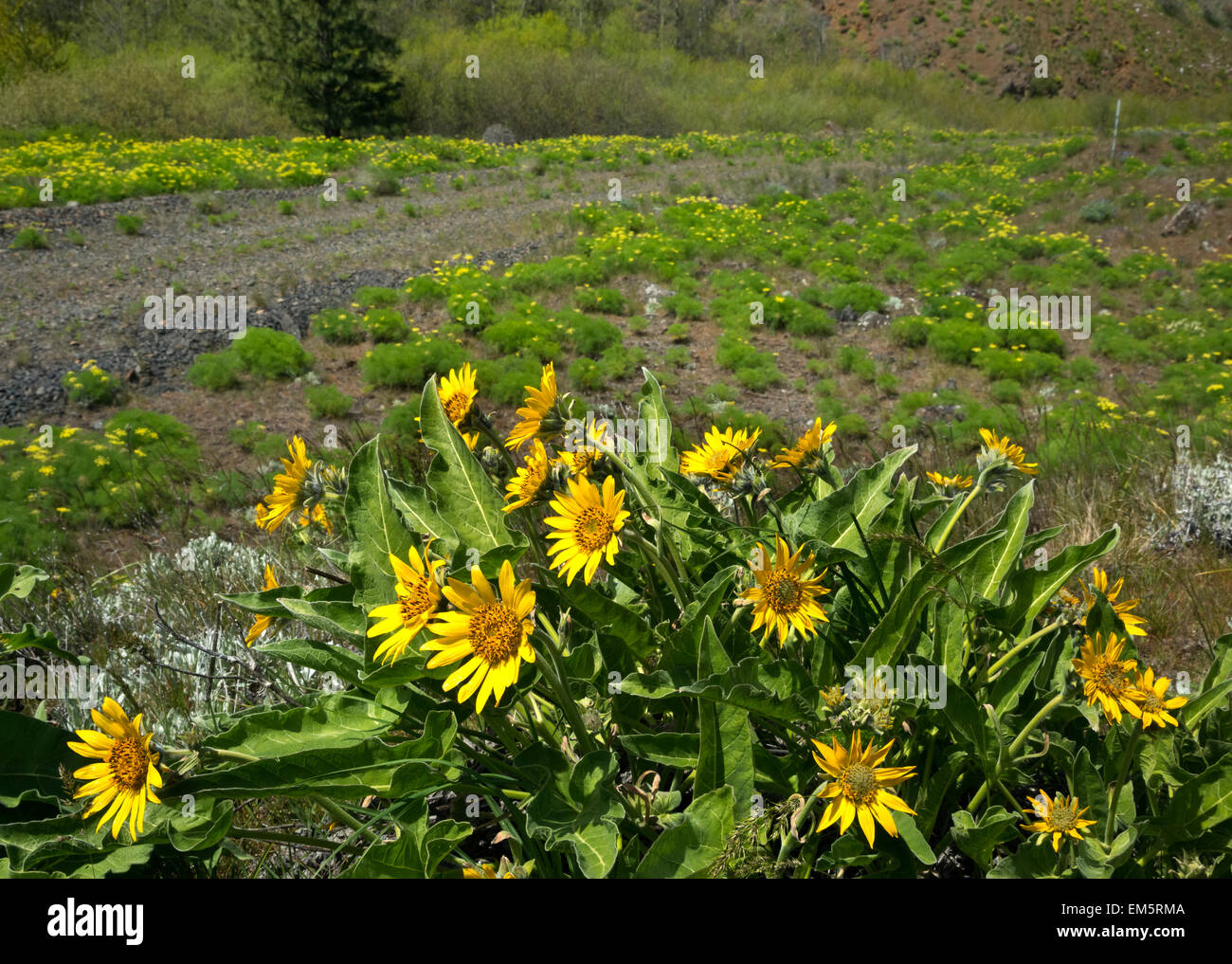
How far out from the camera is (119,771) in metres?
1.17

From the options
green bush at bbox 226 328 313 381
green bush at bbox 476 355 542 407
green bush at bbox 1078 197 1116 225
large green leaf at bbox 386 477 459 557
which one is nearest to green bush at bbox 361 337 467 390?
green bush at bbox 476 355 542 407

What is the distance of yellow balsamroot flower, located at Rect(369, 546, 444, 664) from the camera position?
1.17m

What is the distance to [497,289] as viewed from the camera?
376 inches

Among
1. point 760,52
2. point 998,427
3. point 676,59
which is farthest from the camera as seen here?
point 760,52

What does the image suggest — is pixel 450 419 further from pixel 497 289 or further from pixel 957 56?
pixel 957 56

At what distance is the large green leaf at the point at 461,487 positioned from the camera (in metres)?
1.52

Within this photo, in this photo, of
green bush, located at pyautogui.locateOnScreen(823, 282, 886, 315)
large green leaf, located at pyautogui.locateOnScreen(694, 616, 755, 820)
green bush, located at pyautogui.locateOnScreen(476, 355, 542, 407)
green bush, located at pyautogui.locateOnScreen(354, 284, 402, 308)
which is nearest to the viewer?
large green leaf, located at pyautogui.locateOnScreen(694, 616, 755, 820)

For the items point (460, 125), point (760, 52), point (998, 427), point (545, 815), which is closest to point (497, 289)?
point (998, 427)

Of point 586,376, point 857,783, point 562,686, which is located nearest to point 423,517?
point 562,686

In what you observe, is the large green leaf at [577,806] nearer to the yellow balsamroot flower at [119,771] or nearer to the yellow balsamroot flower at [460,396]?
the yellow balsamroot flower at [119,771]

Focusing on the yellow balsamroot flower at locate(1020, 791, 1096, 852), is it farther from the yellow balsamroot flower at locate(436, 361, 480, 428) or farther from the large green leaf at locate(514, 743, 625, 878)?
the yellow balsamroot flower at locate(436, 361, 480, 428)

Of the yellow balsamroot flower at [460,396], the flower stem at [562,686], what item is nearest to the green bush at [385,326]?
the yellow balsamroot flower at [460,396]

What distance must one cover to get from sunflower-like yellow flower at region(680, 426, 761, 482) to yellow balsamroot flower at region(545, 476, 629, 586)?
1.07ft
